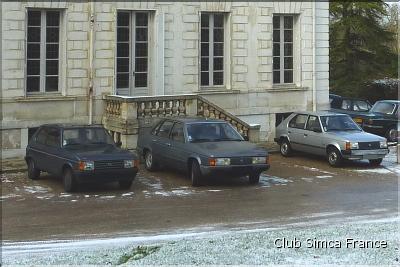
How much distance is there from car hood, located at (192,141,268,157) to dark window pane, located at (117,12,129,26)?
330 inches

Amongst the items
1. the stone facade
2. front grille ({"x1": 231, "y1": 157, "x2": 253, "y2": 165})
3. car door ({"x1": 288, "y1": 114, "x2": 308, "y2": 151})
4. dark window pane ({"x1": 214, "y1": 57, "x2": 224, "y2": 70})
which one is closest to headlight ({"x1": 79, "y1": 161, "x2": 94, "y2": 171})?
front grille ({"x1": 231, "y1": 157, "x2": 253, "y2": 165})

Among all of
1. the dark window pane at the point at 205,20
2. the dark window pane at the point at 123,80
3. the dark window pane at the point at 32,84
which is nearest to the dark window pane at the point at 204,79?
the dark window pane at the point at 205,20

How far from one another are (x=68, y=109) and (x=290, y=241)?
13.8 metres

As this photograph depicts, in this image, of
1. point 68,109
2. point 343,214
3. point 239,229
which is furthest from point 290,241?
point 68,109

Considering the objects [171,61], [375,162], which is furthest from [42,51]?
[375,162]

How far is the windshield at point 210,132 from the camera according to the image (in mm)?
16609

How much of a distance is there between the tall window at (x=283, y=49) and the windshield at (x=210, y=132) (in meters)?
9.78

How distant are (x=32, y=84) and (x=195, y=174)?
8.23 metres

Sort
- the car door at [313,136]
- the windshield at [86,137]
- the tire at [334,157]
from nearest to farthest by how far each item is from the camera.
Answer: the windshield at [86,137] → the tire at [334,157] → the car door at [313,136]

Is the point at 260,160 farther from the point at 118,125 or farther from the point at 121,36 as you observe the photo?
the point at 121,36

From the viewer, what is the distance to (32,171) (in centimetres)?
1673

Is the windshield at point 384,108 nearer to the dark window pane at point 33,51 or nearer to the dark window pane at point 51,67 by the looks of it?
the dark window pane at point 51,67

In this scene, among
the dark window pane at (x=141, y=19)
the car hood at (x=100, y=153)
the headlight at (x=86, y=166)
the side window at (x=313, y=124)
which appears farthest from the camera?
the dark window pane at (x=141, y=19)

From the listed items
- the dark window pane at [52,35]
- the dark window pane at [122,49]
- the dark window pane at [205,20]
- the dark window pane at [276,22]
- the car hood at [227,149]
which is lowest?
the car hood at [227,149]
